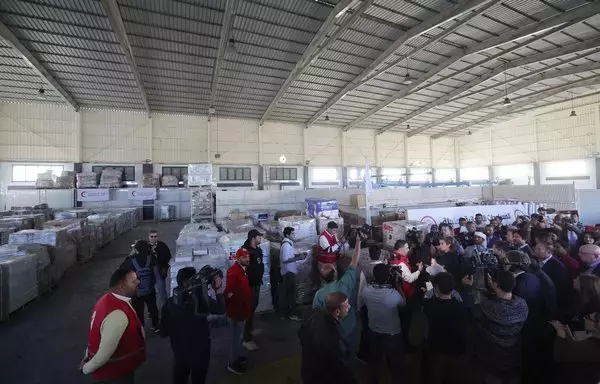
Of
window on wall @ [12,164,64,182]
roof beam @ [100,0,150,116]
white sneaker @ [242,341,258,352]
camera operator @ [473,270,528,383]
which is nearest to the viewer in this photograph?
camera operator @ [473,270,528,383]

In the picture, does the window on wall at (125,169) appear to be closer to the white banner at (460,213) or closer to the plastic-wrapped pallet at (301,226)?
the plastic-wrapped pallet at (301,226)

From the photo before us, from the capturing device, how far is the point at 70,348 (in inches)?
162

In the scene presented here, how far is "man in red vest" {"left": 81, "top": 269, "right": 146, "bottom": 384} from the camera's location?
2086 millimetres

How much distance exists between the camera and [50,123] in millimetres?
17594

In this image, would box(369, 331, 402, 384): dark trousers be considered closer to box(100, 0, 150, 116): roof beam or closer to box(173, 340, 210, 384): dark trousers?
box(173, 340, 210, 384): dark trousers

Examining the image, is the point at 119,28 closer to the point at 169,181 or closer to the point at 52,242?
the point at 52,242

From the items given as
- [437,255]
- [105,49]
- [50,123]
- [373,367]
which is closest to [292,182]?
[105,49]

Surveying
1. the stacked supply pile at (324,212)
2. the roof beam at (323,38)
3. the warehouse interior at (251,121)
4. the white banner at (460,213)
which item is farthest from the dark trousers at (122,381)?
the roof beam at (323,38)

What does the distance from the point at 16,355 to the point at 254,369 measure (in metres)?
3.34

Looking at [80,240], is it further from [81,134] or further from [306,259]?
[81,134]

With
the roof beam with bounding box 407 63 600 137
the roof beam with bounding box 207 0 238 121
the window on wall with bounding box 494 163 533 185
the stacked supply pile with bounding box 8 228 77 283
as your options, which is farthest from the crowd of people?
the window on wall with bounding box 494 163 533 185

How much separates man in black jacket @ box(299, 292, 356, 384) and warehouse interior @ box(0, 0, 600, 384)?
1.48 meters

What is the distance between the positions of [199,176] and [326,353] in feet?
33.3

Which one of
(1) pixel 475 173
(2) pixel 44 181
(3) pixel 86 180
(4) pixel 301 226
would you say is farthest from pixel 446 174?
(2) pixel 44 181
